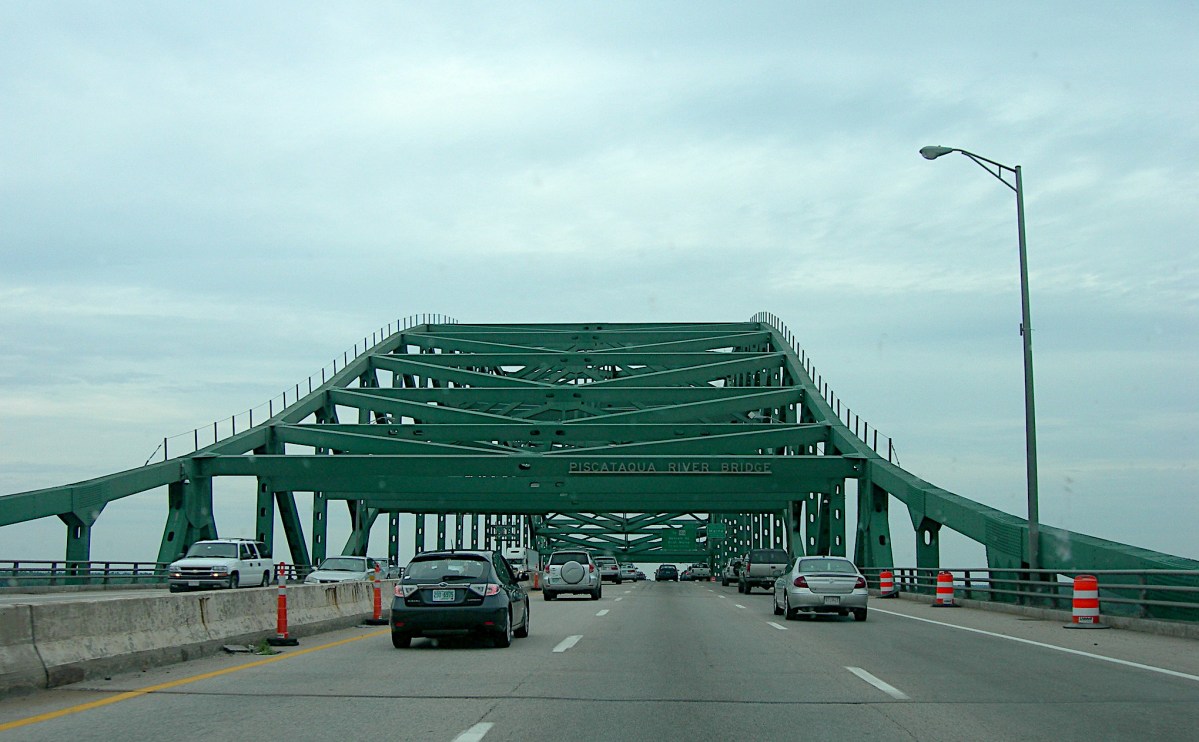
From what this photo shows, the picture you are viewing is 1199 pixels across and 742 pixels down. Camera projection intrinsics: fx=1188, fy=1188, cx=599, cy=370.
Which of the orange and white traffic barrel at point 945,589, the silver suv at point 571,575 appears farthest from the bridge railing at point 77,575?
the orange and white traffic barrel at point 945,589

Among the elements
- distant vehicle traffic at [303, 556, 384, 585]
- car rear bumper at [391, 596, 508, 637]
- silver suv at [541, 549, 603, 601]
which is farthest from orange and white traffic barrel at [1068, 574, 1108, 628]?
distant vehicle traffic at [303, 556, 384, 585]

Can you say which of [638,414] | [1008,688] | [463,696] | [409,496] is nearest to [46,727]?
[463,696]

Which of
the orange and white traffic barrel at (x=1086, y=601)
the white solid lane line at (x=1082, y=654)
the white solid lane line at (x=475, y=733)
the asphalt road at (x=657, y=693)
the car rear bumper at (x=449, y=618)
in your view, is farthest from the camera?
the orange and white traffic barrel at (x=1086, y=601)

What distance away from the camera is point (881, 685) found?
40.0 feet

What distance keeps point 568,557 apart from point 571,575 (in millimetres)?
2512

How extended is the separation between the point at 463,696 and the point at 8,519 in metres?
29.1

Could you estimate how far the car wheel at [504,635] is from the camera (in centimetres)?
1681

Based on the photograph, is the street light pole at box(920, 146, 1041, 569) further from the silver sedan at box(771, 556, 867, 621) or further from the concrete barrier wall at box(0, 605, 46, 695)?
the concrete barrier wall at box(0, 605, 46, 695)

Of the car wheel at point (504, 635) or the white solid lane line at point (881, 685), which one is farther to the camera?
the car wheel at point (504, 635)

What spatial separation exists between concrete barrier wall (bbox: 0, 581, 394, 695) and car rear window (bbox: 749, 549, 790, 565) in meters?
30.1

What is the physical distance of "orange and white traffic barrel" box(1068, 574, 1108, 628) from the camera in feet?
69.6

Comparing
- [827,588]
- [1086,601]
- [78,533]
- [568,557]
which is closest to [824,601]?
[827,588]

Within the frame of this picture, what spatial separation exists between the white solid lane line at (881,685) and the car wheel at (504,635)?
519 cm

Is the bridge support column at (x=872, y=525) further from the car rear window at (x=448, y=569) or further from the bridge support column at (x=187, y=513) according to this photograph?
the car rear window at (x=448, y=569)
